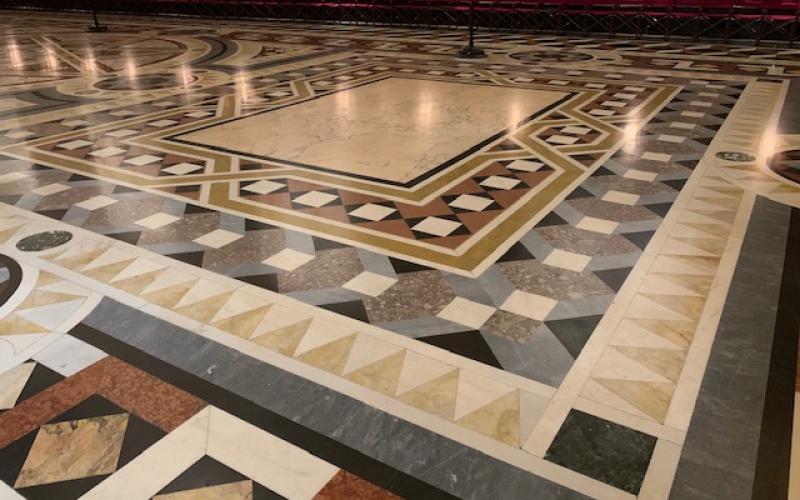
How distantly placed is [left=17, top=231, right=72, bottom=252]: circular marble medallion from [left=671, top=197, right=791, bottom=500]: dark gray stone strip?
3.20 m

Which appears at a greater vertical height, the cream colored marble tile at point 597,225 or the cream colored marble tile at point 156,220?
the cream colored marble tile at point 156,220

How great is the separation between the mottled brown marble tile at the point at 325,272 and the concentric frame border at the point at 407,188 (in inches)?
6.5

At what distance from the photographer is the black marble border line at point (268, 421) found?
1687mm

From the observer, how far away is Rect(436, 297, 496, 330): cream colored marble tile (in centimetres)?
245

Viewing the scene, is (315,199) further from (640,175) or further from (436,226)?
(640,175)

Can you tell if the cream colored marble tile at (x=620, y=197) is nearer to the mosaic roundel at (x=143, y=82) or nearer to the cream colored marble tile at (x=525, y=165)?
the cream colored marble tile at (x=525, y=165)

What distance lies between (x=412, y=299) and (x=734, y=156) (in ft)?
10.8

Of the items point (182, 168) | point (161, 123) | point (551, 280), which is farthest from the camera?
point (161, 123)

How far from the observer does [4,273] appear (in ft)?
9.57

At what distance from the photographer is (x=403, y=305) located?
258 centimetres

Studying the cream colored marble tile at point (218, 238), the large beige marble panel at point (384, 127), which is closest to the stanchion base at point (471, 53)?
the large beige marble panel at point (384, 127)

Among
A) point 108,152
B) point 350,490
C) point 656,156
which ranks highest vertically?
point 108,152

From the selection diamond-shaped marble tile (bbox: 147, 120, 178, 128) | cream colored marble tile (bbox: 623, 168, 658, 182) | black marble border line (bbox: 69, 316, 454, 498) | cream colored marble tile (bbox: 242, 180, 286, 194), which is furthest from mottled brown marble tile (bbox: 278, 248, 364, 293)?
diamond-shaped marble tile (bbox: 147, 120, 178, 128)

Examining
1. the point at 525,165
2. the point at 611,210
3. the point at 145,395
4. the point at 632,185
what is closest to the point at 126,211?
the point at 145,395
